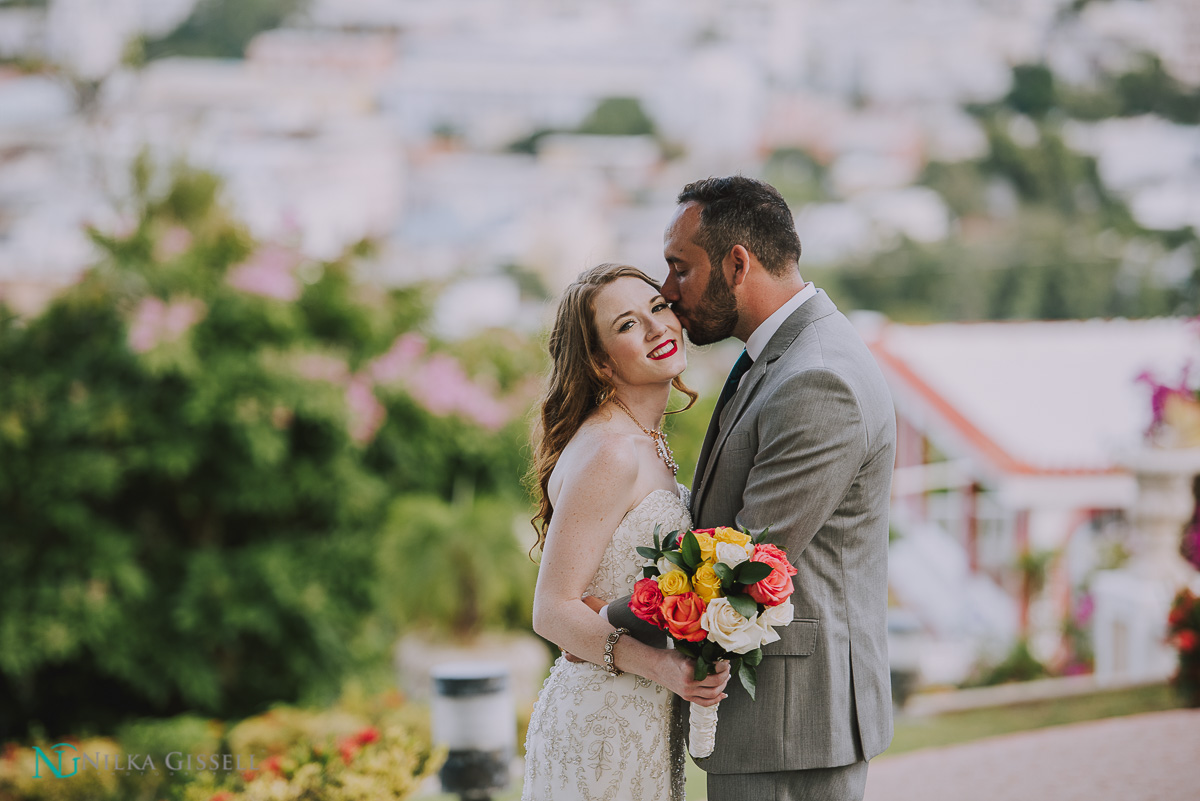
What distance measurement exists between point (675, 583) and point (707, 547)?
10 cm

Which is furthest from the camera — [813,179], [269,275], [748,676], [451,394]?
[813,179]

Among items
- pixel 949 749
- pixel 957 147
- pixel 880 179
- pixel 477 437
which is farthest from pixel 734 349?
pixel 957 147

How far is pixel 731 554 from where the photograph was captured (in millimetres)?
2166

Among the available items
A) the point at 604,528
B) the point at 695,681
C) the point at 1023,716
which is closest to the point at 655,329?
the point at 604,528

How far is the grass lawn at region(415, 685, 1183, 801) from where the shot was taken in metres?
6.40

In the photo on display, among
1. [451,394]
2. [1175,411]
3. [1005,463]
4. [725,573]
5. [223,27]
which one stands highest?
[223,27]

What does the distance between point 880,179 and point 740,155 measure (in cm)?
774

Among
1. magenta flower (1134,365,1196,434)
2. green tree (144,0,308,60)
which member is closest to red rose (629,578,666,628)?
magenta flower (1134,365,1196,434)

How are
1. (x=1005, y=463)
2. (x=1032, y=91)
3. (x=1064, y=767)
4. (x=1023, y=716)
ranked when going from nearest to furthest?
1. (x=1064, y=767)
2. (x=1023, y=716)
3. (x=1005, y=463)
4. (x=1032, y=91)

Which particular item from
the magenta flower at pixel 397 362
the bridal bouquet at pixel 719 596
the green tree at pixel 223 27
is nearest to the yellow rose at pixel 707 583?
the bridal bouquet at pixel 719 596

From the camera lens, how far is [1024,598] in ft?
37.9

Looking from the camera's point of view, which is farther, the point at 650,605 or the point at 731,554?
the point at 650,605

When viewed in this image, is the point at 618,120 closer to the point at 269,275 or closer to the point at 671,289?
the point at 269,275

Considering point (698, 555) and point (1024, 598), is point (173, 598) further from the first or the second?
point (1024, 598)
